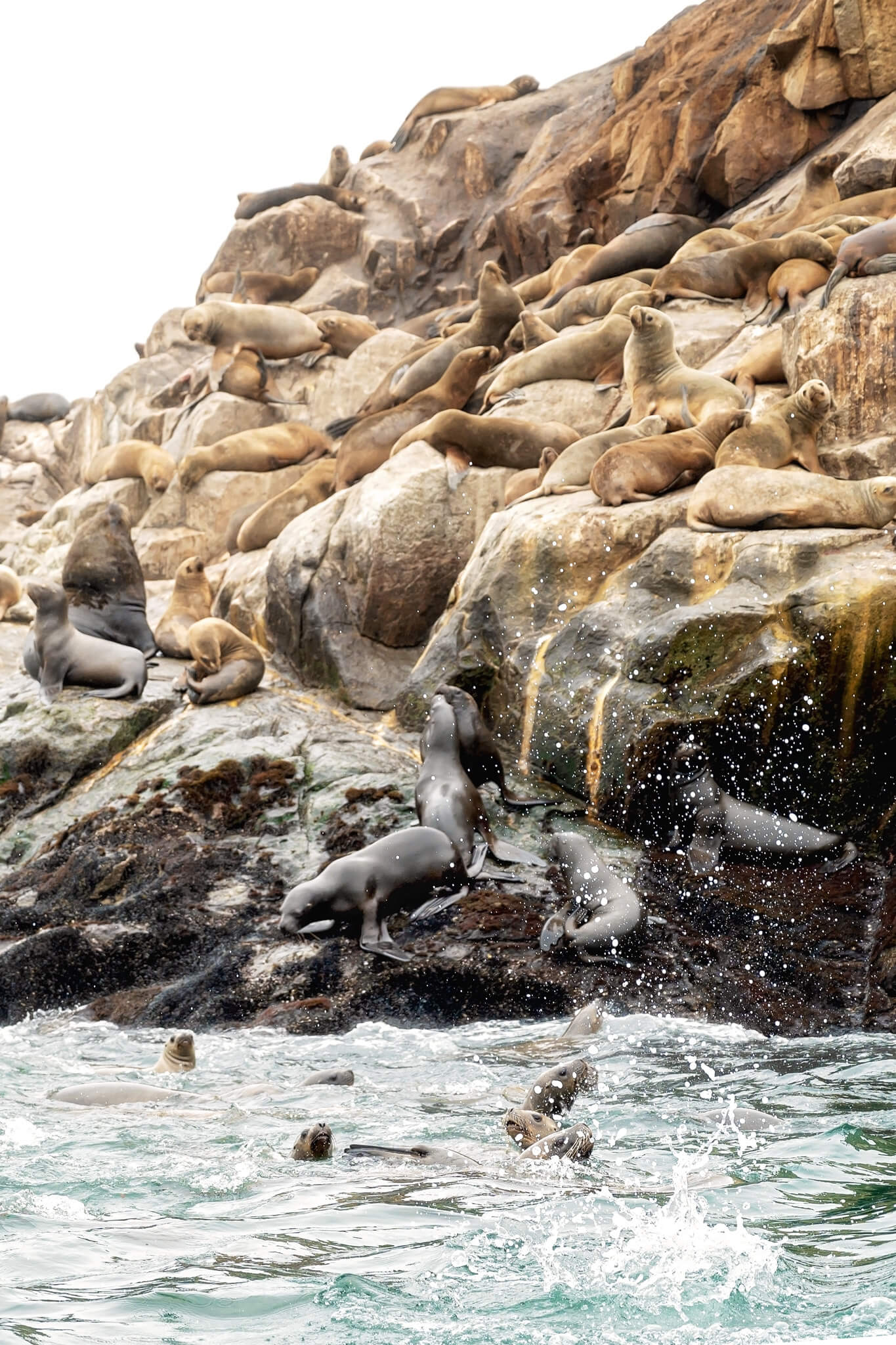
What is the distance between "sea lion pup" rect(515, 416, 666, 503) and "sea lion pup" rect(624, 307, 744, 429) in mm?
388

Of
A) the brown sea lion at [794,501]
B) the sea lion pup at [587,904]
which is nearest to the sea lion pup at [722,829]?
the sea lion pup at [587,904]

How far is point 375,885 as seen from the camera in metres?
8.49

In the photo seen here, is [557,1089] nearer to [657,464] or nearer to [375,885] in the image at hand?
[375,885]

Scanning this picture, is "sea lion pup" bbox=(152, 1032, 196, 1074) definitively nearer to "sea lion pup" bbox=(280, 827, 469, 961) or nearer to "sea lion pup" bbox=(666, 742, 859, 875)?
"sea lion pup" bbox=(280, 827, 469, 961)

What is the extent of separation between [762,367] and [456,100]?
1900 centimetres

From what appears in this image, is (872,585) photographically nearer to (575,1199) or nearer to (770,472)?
(770,472)

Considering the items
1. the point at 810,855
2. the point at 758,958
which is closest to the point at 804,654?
the point at 810,855

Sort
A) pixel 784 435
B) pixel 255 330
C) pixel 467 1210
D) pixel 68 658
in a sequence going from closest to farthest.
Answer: pixel 467 1210 → pixel 784 435 → pixel 68 658 → pixel 255 330

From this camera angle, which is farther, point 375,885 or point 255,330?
point 255,330

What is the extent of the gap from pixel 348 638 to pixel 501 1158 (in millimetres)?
8180

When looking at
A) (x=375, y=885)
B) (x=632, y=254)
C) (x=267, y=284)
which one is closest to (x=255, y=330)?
(x=267, y=284)

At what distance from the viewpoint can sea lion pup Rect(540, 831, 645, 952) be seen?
25.7 feet

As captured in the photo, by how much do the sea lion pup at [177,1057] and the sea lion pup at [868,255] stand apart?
782 cm

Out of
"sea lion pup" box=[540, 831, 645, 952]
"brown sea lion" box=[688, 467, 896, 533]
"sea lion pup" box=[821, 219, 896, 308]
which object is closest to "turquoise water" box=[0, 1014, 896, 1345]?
"sea lion pup" box=[540, 831, 645, 952]
